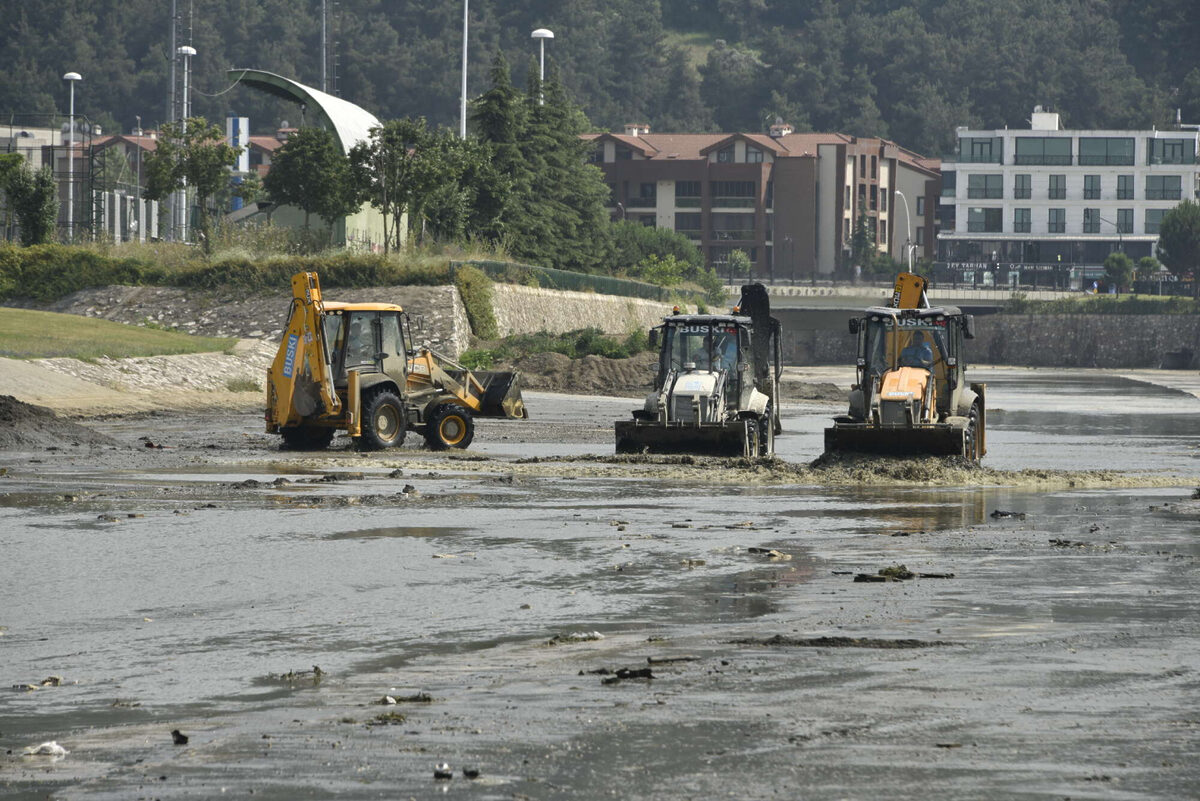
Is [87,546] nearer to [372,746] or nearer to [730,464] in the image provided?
[372,746]

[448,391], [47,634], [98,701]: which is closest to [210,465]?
[448,391]

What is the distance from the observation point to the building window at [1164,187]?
15438 centimetres

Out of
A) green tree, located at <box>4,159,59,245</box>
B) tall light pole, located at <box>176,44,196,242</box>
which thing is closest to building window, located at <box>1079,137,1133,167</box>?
tall light pole, located at <box>176,44,196,242</box>

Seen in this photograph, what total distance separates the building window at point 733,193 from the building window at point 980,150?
19089 mm

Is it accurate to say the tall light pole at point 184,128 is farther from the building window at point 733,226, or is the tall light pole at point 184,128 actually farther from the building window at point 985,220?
the building window at point 985,220

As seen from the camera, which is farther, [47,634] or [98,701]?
[47,634]

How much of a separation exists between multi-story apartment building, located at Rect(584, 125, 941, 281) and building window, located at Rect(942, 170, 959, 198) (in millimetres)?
6389

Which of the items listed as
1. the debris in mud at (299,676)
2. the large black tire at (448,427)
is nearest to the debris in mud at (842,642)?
the debris in mud at (299,676)

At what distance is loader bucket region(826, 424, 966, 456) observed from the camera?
2566 centimetres

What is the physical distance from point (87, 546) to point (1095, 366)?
4351 inches

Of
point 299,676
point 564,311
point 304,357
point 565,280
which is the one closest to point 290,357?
point 304,357

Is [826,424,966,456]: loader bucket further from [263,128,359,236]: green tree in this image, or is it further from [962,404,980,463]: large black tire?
[263,128,359,236]: green tree

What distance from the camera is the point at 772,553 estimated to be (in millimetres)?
16719

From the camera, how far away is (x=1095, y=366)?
Answer: 396 ft
